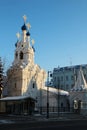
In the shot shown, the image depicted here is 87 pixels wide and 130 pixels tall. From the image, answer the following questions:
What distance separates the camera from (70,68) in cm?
9781

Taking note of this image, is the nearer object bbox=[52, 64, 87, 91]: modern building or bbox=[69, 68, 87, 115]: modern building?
bbox=[69, 68, 87, 115]: modern building

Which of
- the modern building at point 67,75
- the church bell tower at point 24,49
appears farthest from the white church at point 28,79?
the modern building at point 67,75

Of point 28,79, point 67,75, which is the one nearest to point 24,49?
point 28,79

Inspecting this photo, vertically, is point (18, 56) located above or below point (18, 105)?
above

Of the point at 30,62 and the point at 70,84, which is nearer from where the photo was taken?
the point at 30,62

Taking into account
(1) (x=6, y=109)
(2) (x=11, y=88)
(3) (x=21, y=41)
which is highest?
(3) (x=21, y=41)

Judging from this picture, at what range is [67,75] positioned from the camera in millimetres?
97500

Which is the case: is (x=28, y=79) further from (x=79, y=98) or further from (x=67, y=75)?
(x=67, y=75)

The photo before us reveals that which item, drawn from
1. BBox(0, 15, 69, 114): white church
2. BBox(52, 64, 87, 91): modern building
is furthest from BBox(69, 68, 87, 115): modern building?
BBox(52, 64, 87, 91): modern building

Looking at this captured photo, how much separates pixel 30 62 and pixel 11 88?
7950mm

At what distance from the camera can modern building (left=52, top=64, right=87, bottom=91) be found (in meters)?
94.8

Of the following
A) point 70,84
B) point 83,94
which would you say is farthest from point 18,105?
point 70,84

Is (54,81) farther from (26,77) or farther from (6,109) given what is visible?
(6,109)

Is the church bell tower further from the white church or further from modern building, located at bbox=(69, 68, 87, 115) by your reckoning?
modern building, located at bbox=(69, 68, 87, 115)
